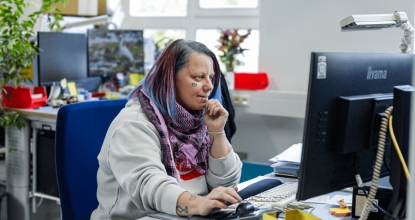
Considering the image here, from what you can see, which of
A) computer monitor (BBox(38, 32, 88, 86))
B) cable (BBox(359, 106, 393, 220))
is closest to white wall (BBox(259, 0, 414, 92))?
computer monitor (BBox(38, 32, 88, 86))

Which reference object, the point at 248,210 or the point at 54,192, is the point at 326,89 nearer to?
the point at 248,210

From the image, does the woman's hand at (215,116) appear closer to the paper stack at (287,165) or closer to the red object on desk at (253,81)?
the paper stack at (287,165)

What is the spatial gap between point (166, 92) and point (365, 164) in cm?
58

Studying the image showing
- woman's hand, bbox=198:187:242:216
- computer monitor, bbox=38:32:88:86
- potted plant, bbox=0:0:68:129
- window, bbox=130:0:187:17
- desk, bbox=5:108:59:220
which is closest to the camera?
woman's hand, bbox=198:187:242:216

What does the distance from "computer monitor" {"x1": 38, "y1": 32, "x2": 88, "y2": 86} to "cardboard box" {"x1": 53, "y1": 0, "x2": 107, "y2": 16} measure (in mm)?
500

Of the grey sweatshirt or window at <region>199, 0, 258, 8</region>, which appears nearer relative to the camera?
the grey sweatshirt

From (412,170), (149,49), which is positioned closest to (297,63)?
(149,49)

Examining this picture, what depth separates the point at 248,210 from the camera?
102 cm

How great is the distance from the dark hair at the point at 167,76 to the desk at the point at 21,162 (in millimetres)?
1407

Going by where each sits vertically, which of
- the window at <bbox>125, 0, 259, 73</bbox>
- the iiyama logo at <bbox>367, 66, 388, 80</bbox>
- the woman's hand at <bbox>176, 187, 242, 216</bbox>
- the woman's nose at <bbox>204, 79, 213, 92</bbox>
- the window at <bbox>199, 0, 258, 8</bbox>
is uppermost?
the window at <bbox>199, 0, 258, 8</bbox>

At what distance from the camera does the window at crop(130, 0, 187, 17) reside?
12.6 feet

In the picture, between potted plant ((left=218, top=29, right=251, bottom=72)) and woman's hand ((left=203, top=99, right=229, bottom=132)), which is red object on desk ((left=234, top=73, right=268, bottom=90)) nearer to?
potted plant ((left=218, top=29, right=251, bottom=72))

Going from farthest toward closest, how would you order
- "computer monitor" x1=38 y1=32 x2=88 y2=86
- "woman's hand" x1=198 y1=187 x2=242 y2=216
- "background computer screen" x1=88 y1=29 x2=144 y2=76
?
"background computer screen" x1=88 y1=29 x2=144 y2=76, "computer monitor" x1=38 y1=32 x2=88 y2=86, "woman's hand" x1=198 y1=187 x2=242 y2=216

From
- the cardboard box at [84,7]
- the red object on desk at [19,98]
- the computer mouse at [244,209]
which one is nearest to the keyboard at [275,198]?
the computer mouse at [244,209]
